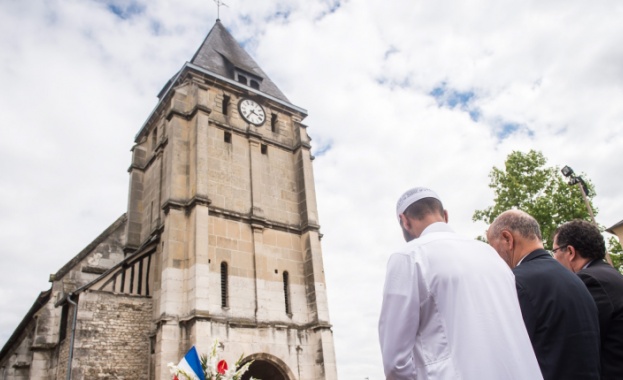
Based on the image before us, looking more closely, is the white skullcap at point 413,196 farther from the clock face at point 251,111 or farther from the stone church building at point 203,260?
the clock face at point 251,111

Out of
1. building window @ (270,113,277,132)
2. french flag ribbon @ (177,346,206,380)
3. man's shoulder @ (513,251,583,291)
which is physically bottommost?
man's shoulder @ (513,251,583,291)

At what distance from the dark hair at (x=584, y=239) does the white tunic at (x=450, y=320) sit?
1.72m

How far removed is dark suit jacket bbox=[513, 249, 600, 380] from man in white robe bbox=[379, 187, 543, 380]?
53 centimetres

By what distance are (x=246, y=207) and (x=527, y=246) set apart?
→ 1581cm

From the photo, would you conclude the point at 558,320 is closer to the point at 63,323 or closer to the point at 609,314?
the point at 609,314

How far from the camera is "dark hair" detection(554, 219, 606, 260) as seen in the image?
355 cm

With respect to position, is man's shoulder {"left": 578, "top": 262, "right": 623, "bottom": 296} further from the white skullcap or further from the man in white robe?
the white skullcap

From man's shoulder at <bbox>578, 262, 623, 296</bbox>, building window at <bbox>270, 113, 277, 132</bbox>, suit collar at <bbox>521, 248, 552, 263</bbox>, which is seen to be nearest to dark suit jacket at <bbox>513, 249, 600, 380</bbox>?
suit collar at <bbox>521, 248, 552, 263</bbox>

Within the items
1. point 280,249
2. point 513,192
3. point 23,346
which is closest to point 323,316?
point 280,249

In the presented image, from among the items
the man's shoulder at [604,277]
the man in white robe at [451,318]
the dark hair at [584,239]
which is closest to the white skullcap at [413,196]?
the man in white robe at [451,318]

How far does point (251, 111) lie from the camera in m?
20.9

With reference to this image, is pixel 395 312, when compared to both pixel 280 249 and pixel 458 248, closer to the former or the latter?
pixel 458 248

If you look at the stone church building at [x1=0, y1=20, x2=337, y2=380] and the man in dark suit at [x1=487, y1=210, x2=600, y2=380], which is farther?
the stone church building at [x1=0, y1=20, x2=337, y2=380]

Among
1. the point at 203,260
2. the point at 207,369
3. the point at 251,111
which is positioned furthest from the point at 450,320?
the point at 251,111
